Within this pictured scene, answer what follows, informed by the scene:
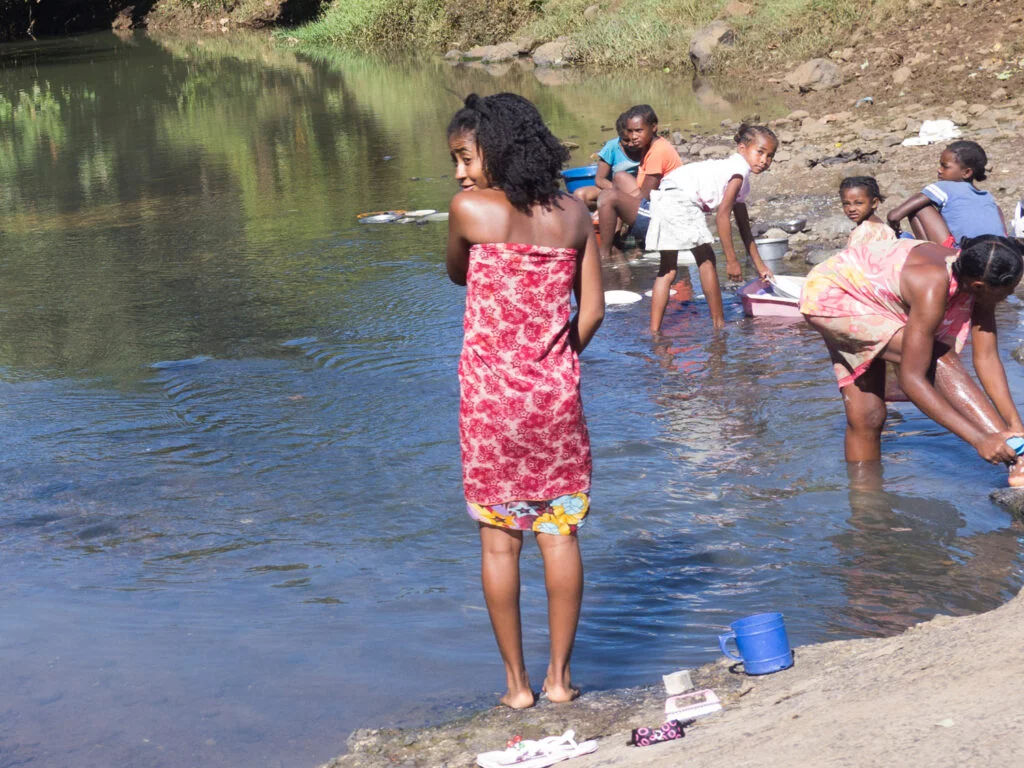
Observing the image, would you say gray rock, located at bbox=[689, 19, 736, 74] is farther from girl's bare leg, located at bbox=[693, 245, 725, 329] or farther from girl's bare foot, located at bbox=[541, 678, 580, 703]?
girl's bare foot, located at bbox=[541, 678, 580, 703]

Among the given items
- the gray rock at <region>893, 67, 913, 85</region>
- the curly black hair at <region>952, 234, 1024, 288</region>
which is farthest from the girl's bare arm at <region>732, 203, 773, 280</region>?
the gray rock at <region>893, 67, 913, 85</region>

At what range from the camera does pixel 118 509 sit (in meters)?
5.26

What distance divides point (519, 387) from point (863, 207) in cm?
383

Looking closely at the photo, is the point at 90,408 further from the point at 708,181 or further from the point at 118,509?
the point at 708,181

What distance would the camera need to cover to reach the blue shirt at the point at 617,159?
9070 mm

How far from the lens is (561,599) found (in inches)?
132

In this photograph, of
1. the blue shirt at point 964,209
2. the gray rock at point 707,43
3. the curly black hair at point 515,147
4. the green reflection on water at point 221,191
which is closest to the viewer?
the curly black hair at point 515,147

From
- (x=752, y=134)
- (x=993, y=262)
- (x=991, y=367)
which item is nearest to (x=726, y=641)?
(x=993, y=262)

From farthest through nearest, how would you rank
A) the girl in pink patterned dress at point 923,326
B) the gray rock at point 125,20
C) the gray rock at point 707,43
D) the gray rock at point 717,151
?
1. the gray rock at point 125,20
2. the gray rock at point 707,43
3. the gray rock at point 717,151
4. the girl in pink patterned dress at point 923,326

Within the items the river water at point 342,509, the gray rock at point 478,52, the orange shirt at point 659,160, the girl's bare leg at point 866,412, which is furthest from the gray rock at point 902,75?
the gray rock at point 478,52

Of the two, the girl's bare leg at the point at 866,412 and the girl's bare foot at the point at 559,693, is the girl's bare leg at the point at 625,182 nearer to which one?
the girl's bare leg at the point at 866,412

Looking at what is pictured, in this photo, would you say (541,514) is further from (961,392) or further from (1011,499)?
(1011,499)

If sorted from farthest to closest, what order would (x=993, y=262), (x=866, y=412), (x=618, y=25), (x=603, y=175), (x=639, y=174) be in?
(x=618, y=25), (x=603, y=175), (x=639, y=174), (x=866, y=412), (x=993, y=262)

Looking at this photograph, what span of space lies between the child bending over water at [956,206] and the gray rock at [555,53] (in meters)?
20.5
